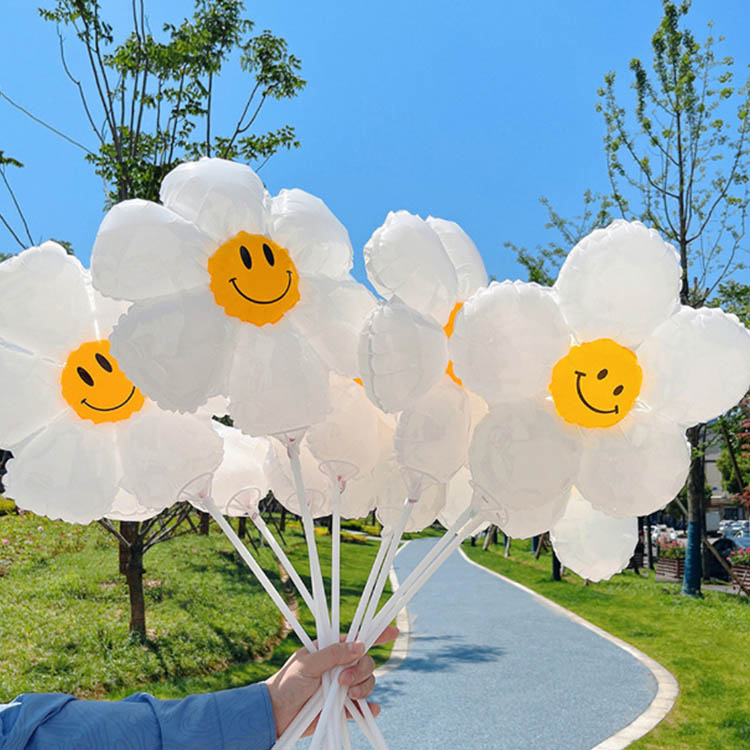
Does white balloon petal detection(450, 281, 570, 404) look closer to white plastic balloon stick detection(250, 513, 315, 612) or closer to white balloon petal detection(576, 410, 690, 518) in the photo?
white balloon petal detection(576, 410, 690, 518)

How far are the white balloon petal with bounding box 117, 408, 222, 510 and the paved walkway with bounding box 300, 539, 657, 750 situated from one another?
4384 mm

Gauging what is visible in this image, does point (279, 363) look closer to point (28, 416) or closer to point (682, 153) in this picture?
point (28, 416)

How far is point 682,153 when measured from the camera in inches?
454

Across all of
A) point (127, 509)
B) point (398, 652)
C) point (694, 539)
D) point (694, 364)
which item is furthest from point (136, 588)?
point (694, 539)

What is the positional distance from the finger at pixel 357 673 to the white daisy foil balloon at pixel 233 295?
46 cm

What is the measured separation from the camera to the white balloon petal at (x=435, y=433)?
1.31 m

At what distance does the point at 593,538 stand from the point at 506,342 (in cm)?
55

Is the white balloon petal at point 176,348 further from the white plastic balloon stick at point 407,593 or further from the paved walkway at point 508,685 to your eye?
the paved walkway at point 508,685

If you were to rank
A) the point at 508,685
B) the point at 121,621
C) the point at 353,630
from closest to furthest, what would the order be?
Answer: the point at 353,630, the point at 508,685, the point at 121,621

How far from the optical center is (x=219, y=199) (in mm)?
1274

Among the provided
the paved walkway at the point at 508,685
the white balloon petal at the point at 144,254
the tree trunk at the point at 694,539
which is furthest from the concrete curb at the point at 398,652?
the white balloon petal at the point at 144,254

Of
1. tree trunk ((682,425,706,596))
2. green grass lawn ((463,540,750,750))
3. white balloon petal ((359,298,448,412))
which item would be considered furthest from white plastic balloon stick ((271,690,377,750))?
tree trunk ((682,425,706,596))

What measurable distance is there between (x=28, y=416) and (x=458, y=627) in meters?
8.68

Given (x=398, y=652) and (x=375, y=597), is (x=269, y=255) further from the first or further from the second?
(x=398, y=652)
